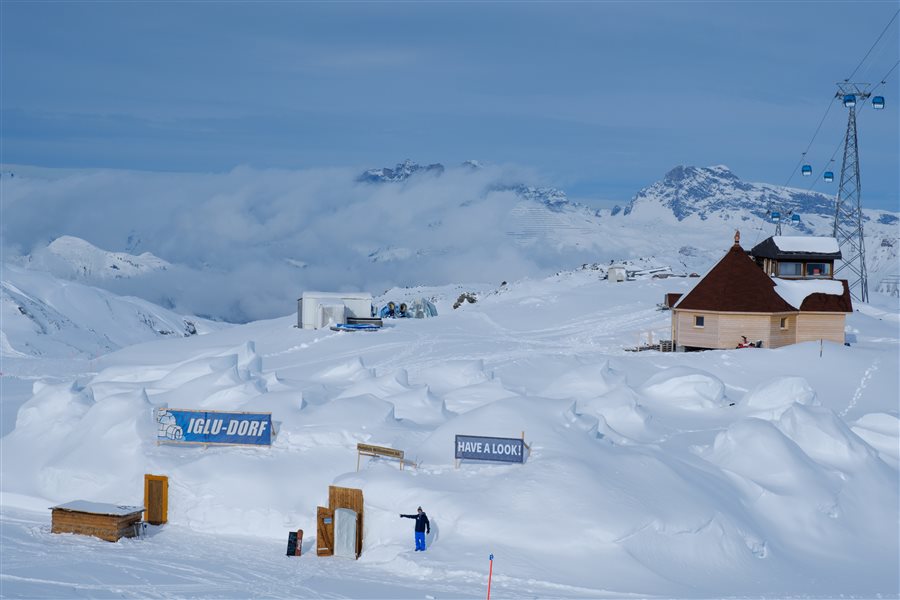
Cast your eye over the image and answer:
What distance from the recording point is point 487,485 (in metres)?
22.1

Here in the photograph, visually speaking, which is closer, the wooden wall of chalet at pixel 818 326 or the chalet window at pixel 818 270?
the wooden wall of chalet at pixel 818 326

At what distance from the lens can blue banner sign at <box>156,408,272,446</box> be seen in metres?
25.6

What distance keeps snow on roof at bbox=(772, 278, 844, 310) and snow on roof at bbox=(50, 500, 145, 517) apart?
100 ft

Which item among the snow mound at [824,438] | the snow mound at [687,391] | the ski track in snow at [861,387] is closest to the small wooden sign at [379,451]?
the snow mound at [824,438]

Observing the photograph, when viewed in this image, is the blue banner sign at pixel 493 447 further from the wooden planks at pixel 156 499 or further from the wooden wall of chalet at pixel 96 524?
the wooden wall of chalet at pixel 96 524

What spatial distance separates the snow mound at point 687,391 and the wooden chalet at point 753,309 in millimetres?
8854

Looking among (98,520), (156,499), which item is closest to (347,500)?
(156,499)

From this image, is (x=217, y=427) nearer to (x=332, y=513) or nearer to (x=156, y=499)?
(x=156, y=499)

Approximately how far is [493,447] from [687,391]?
1254cm

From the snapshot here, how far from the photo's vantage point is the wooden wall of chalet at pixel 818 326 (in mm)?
43156

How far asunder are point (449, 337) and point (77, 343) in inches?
3044

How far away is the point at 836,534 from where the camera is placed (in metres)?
23.2

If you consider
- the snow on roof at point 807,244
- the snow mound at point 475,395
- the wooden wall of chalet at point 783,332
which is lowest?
the snow mound at point 475,395

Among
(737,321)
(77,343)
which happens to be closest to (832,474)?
(737,321)
